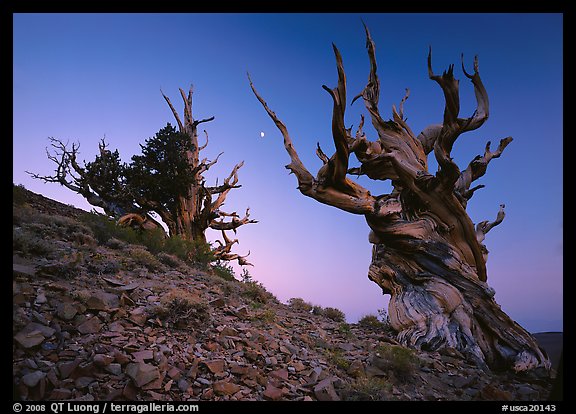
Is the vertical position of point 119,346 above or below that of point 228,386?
above

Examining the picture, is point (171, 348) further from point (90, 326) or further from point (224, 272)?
point (224, 272)

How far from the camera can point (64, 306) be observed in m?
4.50

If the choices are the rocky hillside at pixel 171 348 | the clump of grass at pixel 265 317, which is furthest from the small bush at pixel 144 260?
the clump of grass at pixel 265 317

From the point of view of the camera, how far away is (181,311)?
5301 millimetres

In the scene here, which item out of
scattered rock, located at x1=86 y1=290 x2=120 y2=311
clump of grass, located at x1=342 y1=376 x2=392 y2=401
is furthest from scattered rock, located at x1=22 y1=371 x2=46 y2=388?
clump of grass, located at x1=342 y1=376 x2=392 y2=401

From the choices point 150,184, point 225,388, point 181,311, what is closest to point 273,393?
point 225,388

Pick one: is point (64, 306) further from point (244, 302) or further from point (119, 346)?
point (244, 302)

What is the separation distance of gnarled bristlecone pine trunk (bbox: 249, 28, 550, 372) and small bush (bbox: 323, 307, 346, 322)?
1.20m

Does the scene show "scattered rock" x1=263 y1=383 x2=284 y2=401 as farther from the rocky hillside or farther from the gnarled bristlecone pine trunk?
the gnarled bristlecone pine trunk

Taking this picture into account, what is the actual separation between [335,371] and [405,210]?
595 cm

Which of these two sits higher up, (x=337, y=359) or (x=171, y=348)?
(x=171, y=348)

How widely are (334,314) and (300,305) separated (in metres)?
0.92

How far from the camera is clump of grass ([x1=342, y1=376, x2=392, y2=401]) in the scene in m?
4.31
